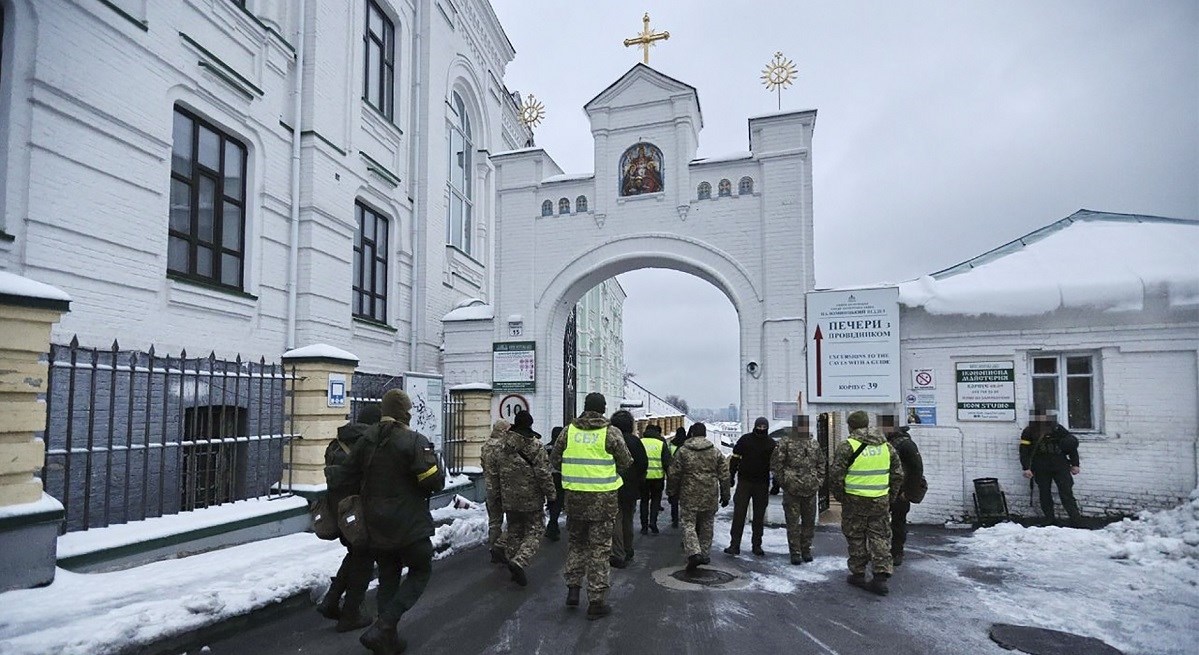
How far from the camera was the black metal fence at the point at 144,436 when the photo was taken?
6094 mm

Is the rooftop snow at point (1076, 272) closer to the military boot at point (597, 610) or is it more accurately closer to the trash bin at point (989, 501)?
the trash bin at point (989, 501)

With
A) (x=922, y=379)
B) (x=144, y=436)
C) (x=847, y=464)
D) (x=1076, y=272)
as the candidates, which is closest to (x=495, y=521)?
(x=144, y=436)

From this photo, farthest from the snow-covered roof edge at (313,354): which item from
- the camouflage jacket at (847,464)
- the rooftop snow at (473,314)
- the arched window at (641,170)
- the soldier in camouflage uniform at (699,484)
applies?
the arched window at (641,170)

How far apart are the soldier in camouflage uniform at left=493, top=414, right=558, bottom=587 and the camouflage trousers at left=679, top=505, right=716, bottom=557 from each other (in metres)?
1.68

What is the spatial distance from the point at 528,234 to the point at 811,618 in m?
10.7

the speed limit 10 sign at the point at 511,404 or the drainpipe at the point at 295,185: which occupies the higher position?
the drainpipe at the point at 295,185

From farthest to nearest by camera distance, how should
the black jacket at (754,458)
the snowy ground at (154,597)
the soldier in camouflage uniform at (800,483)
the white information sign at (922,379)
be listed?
the white information sign at (922,379) < the black jacket at (754,458) < the soldier in camouflage uniform at (800,483) < the snowy ground at (154,597)

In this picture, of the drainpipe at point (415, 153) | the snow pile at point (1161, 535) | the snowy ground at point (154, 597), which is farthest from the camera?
the drainpipe at point (415, 153)

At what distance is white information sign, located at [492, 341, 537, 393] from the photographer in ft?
47.3

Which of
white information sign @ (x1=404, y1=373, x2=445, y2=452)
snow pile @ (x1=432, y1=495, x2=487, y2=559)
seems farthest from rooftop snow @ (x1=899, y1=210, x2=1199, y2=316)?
white information sign @ (x1=404, y1=373, x2=445, y2=452)

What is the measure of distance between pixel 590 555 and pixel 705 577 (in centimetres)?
199

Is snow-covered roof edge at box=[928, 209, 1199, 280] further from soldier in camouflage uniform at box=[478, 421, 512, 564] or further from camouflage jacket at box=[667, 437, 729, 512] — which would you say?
soldier in camouflage uniform at box=[478, 421, 512, 564]

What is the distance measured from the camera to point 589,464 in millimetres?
6285

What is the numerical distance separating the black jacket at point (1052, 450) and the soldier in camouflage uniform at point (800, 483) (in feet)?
13.0
